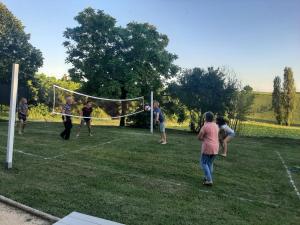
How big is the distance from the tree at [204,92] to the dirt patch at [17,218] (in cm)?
2342

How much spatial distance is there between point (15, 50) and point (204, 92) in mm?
15938

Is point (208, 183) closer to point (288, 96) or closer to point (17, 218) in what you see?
point (17, 218)

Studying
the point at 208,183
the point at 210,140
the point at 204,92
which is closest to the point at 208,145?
the point at 210,140

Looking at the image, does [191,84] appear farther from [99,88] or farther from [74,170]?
[74,170]

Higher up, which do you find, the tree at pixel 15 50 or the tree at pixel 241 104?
the tree at pixel 15 50

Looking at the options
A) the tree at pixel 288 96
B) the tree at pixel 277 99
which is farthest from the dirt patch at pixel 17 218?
the tree at pixel 288 96

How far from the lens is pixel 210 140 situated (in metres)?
9.45

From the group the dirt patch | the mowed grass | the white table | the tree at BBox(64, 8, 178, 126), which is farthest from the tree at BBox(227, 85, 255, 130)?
the white table

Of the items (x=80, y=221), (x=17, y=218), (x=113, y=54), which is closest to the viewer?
(x=80, y=221)

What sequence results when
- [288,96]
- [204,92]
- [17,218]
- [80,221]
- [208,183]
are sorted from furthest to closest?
[288,96]
[204,92]
[208,183]
[17,218]
[80,221]

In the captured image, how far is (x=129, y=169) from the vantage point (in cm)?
1105

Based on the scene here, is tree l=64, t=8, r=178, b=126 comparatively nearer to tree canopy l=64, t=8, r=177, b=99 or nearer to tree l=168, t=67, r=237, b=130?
tree canopy l=64, t=8, r=177, b=99

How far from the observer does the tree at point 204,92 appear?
1147 inches

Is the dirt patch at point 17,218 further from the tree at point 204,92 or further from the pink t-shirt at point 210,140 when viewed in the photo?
the tree at point 204,92
